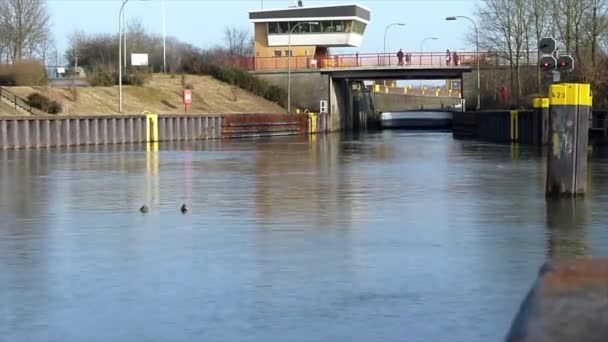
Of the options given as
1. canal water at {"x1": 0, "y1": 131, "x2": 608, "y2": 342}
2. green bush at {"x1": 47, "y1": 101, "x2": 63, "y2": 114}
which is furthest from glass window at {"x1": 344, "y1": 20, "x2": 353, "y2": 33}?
canal water at {"x1": 0, "y1": 131, "x2": 608, "y2": 342}

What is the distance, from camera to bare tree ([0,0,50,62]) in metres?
78.6

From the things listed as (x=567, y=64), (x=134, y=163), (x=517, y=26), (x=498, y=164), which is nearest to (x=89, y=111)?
(x=517, y=26)

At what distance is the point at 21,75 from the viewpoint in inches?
2685

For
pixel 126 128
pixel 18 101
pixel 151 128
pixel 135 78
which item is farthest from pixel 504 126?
pixel 135 78

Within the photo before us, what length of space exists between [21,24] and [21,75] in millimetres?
12592

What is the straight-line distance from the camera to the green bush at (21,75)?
68.1 m

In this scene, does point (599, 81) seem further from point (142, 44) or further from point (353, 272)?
point (142, 44)

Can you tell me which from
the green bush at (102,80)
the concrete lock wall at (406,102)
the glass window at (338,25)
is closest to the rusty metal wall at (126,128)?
the green bush at (102,80)

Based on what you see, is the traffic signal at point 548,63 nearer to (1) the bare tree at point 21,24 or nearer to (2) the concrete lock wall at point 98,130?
(2) the concrete lock wall at point 98,130

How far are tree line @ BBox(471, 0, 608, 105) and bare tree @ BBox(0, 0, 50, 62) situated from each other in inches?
1225

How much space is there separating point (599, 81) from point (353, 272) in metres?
43.4

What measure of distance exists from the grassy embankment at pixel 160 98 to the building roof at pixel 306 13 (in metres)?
9.67

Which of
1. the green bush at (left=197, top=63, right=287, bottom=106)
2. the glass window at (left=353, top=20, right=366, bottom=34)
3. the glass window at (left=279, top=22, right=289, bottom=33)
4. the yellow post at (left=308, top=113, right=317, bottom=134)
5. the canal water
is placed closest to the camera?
the canal water

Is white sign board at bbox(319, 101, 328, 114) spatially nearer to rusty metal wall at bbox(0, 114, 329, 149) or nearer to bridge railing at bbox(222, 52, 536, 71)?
bridge railing at bbox(222, 52, 536, 71)
